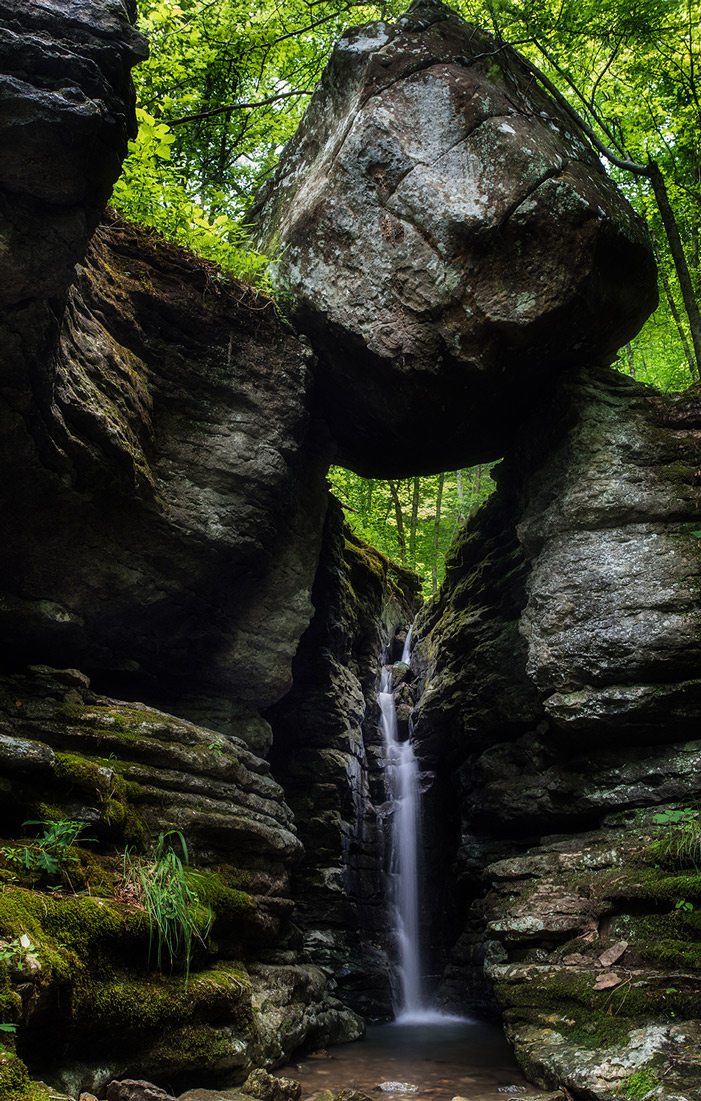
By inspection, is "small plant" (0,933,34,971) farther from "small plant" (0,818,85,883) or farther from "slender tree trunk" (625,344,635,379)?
"slender tree trunk" (625,344,635,379)

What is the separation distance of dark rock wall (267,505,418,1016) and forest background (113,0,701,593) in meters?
5.49

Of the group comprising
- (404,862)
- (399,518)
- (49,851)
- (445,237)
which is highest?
(399,518)

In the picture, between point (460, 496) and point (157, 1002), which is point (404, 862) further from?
point (460, 496)

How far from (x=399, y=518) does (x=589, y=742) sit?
14.7 meters

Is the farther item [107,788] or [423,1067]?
[423,1067]

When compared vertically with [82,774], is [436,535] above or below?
above

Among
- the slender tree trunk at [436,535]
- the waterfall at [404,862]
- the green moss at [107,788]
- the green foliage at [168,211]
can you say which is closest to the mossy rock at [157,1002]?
the green moss at [107,788]

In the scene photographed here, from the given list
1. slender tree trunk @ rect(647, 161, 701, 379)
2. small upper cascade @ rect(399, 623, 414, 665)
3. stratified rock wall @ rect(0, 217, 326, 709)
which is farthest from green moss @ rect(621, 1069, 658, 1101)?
small upper cascade @ rect(399, 623, 414, 665)

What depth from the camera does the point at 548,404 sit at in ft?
32.6

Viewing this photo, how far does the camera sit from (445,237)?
28.3ft

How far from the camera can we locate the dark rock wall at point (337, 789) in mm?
10273

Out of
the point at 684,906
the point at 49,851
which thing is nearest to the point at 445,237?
the point at 684,906

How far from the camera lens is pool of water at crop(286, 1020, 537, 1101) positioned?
5805 millimetres

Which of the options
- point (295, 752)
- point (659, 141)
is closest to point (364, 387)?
point (295, 752)
